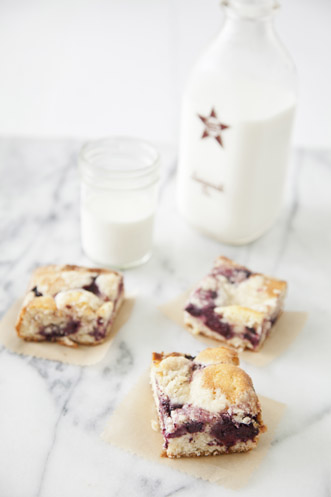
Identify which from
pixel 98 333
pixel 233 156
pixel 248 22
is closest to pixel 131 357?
pixel 98 333

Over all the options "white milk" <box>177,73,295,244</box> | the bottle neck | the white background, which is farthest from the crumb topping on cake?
the white background


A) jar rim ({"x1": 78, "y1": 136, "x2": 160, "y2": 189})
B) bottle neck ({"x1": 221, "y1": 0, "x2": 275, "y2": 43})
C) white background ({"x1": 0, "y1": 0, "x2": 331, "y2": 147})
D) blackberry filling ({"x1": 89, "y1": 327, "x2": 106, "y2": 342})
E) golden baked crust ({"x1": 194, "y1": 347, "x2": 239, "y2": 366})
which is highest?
bottle neck ({"x1": 221, "y1": 0, "x2": 275, "y2": 43})

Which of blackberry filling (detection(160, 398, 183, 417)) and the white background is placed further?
the white background

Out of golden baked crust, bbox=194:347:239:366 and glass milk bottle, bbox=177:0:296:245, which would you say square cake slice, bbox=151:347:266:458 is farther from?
glass milk bottle, bbox=177:0:296:245

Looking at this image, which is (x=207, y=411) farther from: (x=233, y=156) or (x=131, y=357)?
(x=233, y=156)

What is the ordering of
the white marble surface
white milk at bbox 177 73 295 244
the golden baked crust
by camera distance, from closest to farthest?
the white marble surface, the golden baked crust, white milk at bbox 177 73 295 244

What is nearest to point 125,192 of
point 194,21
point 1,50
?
point 1,50
